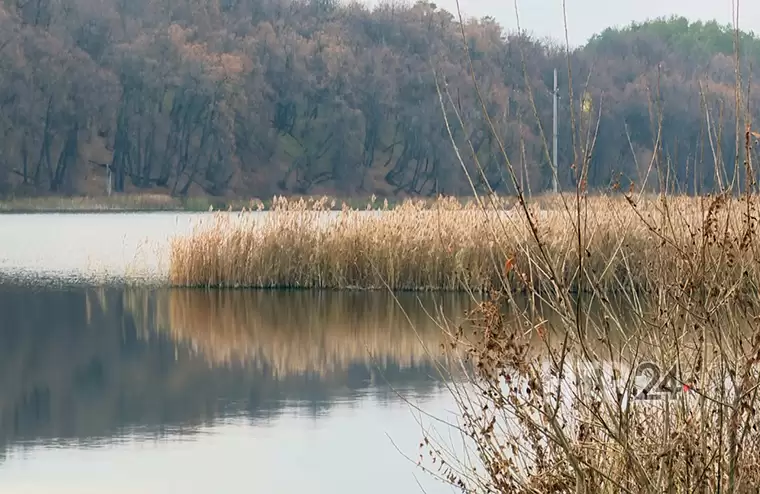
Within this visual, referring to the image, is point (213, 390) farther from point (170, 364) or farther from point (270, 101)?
point (270, 101)

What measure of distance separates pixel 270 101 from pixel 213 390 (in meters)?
51.3

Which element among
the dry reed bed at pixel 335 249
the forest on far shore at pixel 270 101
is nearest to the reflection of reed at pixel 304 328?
the dry reed bed at pixel 335 249

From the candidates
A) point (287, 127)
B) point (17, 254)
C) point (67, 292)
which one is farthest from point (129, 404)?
point (287, 127)

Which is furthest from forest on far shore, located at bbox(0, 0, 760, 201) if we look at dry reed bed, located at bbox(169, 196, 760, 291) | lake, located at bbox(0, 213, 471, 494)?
lake, located at bbox(0, 213, 471, 494)

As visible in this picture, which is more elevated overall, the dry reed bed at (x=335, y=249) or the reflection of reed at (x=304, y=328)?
the dry reed bed at (x=335, y=249)

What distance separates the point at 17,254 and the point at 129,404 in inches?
648

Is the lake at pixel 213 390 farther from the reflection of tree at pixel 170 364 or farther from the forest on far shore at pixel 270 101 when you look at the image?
the forest on far shore at pixel 270 101

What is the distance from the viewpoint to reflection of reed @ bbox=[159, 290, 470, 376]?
37.7 feet

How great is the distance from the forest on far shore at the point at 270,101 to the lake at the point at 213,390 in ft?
115

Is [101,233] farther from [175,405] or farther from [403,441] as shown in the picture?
[403,441]

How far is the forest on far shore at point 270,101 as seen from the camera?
176 feet

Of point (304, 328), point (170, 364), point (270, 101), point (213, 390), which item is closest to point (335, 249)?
point (304, 328)

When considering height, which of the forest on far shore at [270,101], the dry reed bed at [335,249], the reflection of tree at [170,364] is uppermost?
the forest on far shore at [270,101]

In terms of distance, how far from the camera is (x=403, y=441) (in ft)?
25.8
